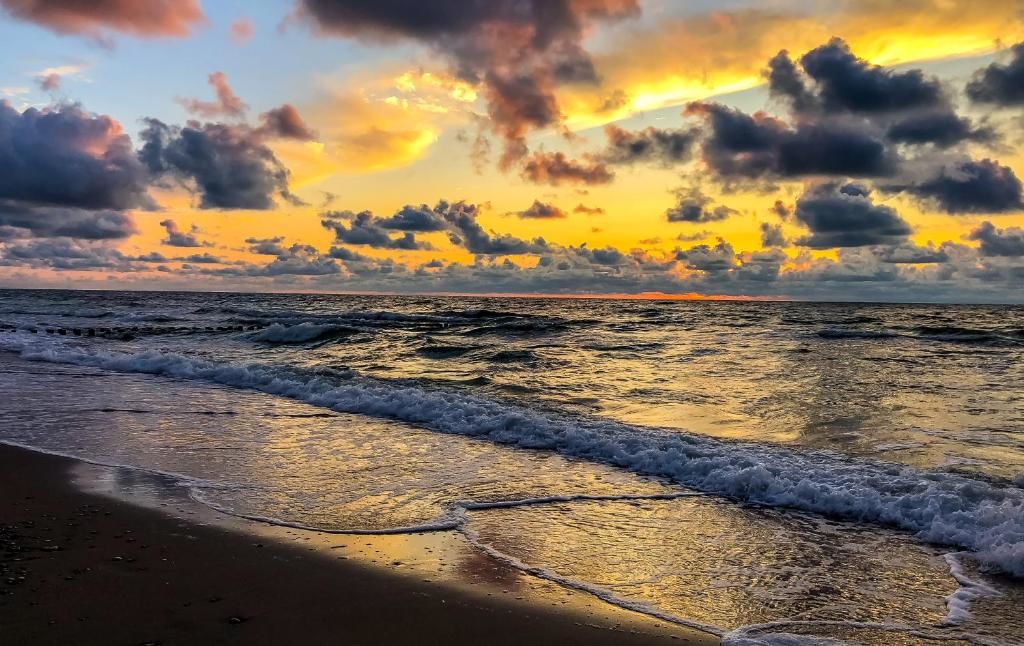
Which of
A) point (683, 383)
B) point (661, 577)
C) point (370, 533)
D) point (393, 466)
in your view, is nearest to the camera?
point (661, 577)

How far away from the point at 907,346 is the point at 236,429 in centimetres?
2837

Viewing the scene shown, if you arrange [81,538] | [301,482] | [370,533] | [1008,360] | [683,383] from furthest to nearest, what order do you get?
[1008,360], [683,383], [301,482], [370,533], [81,538]

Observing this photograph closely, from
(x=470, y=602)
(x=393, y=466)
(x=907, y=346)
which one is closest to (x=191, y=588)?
(x=470, y=602)

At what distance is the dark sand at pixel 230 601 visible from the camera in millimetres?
4012

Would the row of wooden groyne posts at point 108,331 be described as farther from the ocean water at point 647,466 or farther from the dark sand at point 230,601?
the dark sand at point 230,601

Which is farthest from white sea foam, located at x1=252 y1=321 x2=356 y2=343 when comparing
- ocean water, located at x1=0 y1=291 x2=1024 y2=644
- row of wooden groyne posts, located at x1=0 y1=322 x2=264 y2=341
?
ocean water, located at x1=0 y1=291 x2=1024 y2=644

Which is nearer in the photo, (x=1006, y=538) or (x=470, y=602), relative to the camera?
(x=470, y=602)

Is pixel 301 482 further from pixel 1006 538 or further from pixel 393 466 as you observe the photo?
pixel 1006 538

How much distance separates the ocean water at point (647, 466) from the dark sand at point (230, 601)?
26.8 inches

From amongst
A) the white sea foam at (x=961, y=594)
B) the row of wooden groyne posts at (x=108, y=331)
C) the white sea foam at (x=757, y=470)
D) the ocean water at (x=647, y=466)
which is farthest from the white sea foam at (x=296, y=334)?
the white sea foam at (x=961, y=594)

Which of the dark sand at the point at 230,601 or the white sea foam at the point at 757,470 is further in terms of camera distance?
the white sea foam at the point at 757,470

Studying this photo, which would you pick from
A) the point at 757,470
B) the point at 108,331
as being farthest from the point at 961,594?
the point at 108,331

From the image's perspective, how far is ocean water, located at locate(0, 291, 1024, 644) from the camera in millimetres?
5109

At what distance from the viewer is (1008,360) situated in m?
23.4
